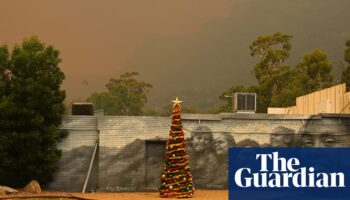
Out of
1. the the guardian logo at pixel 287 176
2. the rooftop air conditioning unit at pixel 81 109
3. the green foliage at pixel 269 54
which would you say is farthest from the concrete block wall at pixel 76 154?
the green foliage at pixel 269 54

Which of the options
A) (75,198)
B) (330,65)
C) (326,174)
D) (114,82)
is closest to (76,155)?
(75,198)

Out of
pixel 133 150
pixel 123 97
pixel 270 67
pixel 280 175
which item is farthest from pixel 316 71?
pixel 123 97

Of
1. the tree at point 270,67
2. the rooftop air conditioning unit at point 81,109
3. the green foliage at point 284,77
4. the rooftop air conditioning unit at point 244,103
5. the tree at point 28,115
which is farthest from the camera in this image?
the tree at point 270,67

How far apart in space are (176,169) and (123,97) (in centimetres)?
11497

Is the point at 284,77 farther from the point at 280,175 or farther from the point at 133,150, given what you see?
the point at 280,175

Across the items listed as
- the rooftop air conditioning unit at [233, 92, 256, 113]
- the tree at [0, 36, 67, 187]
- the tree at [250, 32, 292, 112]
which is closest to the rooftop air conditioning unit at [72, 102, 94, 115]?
the tree at [0, 36, 67, 187]

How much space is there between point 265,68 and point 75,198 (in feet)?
227

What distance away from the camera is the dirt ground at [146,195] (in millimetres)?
28753

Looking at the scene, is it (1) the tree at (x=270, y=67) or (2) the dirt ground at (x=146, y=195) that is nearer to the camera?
(2) the dirt ground at (x=146, y=195)

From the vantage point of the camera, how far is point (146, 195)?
30.7 metres

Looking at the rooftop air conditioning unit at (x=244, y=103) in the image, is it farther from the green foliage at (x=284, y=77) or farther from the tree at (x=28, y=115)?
the green foliage at (x=284, y=77)

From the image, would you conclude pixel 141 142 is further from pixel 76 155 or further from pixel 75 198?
pixel 75 198

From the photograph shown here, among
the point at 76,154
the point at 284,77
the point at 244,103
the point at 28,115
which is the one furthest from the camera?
the point at 284,77

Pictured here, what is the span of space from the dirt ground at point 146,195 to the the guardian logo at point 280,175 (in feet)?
42.8
